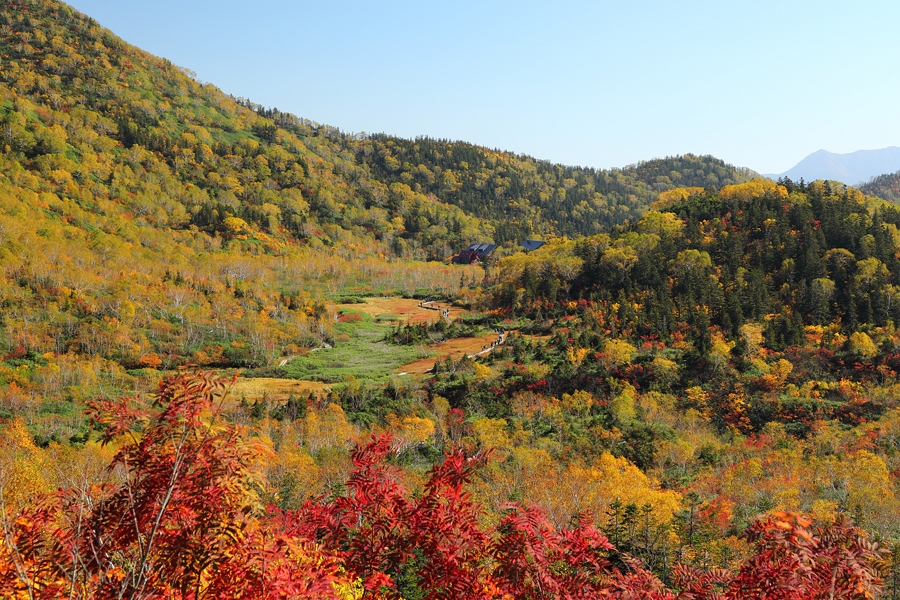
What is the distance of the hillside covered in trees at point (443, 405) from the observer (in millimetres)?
4512

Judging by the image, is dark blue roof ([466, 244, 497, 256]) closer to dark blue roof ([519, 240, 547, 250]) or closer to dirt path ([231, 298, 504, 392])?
dark blue roof ([519, 240, 547, 250])

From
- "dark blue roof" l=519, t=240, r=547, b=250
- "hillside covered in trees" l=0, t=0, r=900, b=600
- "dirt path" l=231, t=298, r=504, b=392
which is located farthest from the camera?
"dark blue roof" l=519, t=240, r=547, b=250

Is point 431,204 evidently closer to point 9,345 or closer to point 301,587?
point 9,345

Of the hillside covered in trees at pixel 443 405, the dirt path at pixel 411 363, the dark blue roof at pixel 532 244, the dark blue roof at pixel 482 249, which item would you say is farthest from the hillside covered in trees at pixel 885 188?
the dirt path at pixel 411 363

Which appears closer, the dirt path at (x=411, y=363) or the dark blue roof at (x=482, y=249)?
the dirt path at (x=411, y=363)

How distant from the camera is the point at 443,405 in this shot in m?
42.2

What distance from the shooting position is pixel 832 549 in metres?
3.86

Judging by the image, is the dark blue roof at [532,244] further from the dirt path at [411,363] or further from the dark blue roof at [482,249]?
the dirt path at [411,363]

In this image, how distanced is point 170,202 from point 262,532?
134m

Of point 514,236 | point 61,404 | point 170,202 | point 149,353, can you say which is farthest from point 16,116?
point 514,236

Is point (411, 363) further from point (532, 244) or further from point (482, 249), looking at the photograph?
point (482, 249)

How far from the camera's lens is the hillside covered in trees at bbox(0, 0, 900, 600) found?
451 centimetres

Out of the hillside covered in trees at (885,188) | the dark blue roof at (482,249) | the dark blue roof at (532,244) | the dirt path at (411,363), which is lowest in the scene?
the dirt path at (411,363)

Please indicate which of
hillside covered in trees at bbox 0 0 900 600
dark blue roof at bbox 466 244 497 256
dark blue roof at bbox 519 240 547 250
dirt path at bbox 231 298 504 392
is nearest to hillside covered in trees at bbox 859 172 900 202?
hillside covered in trees at bbox 0 0 900 600
